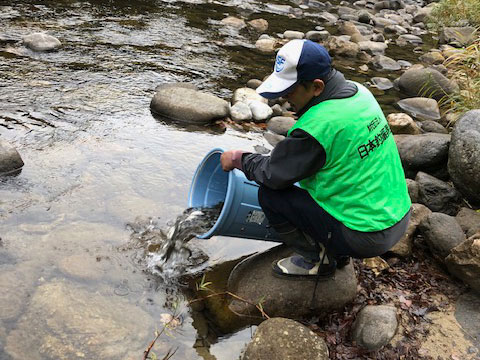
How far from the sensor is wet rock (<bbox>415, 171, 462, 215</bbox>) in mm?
4734

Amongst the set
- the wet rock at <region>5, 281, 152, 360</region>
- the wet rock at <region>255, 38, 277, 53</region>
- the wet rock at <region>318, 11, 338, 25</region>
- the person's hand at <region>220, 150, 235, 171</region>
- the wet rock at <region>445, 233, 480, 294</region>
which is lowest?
the wet rock at <region>318, 11, 338, 25</region>

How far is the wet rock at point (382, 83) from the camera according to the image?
31.1 feet

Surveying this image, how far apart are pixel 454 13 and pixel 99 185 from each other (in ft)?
46.3

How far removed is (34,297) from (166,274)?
92 centimetres

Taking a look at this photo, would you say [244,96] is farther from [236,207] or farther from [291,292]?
[291,292]

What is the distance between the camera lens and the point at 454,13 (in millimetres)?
15258

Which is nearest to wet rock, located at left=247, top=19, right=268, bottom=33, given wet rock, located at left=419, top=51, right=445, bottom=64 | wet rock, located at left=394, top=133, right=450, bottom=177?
wet rock, located at left=419, top=51, right=445, bottom=64

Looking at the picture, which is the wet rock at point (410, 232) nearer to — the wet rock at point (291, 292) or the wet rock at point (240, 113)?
the wet rock at point (291, 292)

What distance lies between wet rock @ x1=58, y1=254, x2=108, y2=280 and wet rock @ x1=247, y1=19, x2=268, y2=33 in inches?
385

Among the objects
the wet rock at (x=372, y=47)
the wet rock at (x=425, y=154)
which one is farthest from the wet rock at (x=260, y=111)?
the wet rock at (x=372, y=47)

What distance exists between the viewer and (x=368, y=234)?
2990mm

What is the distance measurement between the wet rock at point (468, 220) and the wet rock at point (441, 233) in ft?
0.62

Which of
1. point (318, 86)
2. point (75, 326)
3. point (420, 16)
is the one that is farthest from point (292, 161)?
point (420, 16)

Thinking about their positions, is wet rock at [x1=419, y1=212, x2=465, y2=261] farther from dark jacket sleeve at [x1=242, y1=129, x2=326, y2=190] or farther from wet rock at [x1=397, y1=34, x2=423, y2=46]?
wet rock at [x1=397, y1=34, x2=423, y2=46]
